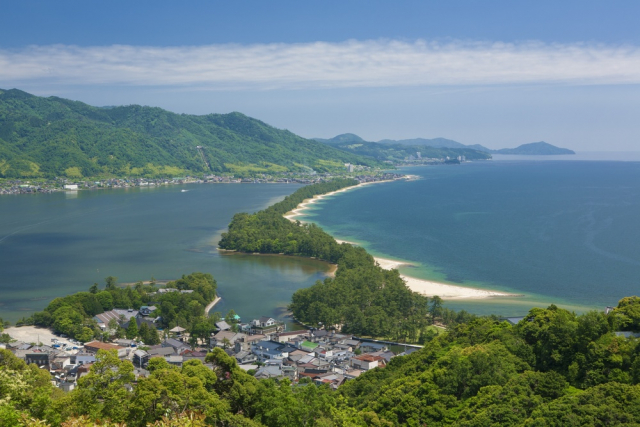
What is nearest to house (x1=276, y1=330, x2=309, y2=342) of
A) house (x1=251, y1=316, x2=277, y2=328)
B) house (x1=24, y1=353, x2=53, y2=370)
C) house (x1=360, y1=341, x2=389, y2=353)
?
house (x1=251, y1=316, x2=277, y2=328)

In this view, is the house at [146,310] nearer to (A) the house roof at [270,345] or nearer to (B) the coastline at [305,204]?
(A) the house roof at [270,345]

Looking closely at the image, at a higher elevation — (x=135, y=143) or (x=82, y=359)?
(x=135, y=143)

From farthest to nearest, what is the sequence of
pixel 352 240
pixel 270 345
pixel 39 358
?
1. pixel 352 240
2. pixel 270 345
3. pixel 39 358

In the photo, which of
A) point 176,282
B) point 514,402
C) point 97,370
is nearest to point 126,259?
point 176,282

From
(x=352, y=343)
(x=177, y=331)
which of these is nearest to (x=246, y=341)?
(x=177, y=331)

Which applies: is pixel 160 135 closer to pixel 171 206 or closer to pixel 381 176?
pixel 381 176

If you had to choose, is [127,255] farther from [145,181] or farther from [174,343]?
[145,181]
